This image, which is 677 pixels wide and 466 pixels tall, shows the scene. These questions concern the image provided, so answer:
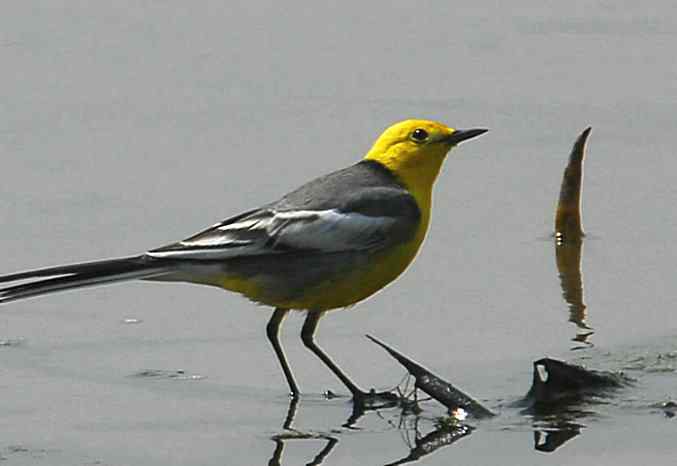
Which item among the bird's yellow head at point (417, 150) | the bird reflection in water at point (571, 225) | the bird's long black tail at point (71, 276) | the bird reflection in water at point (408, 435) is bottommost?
the bird reflection in water at point (408, 435)

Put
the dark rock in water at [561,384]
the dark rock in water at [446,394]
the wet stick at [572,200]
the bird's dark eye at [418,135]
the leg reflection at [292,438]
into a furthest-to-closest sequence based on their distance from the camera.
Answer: the wet stick at [572,200] < the bird's dark eye at [418,135] < the dark rock in water at [561,384] < the dark rock in water at [446,394] < the leg reflection at [292,438]

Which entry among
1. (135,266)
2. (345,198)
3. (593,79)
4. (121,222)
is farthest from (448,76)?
(135,266)

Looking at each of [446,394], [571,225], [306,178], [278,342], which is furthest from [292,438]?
[306,178]

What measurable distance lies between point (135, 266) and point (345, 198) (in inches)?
39.7

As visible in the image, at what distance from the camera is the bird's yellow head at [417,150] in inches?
330

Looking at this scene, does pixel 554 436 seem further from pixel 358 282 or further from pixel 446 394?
pixel 358 282

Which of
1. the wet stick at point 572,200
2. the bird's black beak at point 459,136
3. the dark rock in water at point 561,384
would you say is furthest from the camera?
the wet stick at point 572,200

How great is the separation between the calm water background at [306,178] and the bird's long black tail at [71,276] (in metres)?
0.44

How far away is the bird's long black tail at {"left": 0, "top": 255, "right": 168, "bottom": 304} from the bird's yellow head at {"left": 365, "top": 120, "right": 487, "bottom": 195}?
133 centimetres

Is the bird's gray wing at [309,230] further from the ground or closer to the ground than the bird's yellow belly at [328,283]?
further from the ground

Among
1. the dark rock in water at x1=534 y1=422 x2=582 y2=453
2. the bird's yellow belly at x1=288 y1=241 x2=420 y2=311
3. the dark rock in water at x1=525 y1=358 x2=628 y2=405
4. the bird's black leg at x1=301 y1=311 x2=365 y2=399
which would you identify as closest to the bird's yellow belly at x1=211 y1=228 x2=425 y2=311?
the bird's yellow belly at x1=288 y1=241 x2=420 y2=311

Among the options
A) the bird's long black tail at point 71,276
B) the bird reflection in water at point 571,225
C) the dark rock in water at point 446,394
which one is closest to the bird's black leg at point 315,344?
the dark rock in water at point 446,394

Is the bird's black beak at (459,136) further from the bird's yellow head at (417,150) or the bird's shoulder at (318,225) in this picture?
the bird's shoulder at (318,225)

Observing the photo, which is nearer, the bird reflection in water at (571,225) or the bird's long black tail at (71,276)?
the bird's long black tail at (71,276)
